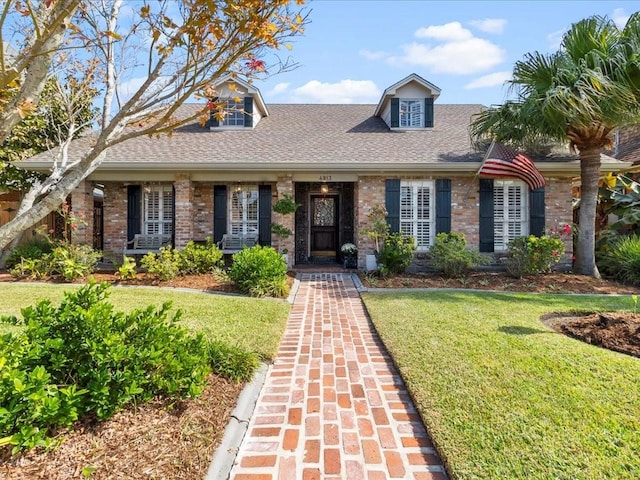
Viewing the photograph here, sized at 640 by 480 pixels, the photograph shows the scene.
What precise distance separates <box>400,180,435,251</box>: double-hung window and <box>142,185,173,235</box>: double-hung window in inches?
284

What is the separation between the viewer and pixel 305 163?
924 cm

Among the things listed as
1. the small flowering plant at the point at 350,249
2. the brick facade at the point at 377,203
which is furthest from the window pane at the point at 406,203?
the small flowering plant at the point at 350,249

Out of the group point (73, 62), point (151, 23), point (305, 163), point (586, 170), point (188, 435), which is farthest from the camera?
point (305, 163)

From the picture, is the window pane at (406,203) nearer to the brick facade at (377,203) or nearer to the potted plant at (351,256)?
the brick facade at (377,203)

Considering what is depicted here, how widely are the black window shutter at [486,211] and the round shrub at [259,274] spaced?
621 cm

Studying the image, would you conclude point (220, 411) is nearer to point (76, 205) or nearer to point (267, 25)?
point (267, 25)

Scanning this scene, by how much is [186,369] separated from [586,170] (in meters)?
10.4

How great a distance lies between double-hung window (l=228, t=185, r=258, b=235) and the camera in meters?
10.5

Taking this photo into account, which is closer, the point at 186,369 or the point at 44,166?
the point at 186,369

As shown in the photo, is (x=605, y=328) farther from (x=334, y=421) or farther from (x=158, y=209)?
(x=158, y=209)

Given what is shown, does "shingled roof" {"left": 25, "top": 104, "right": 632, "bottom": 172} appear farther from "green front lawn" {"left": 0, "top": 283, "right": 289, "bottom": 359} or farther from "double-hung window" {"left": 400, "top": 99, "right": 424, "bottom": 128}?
"green front lawn" {"left": 0, "top": 283, "right": 289, "bottom": 359}

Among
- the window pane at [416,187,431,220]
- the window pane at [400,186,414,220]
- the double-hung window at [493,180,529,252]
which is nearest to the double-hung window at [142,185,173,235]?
the window pane at [400,186,414,220]

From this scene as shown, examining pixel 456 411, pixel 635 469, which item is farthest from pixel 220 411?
pixel 635 469

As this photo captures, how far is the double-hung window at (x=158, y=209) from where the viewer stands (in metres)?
10.5
